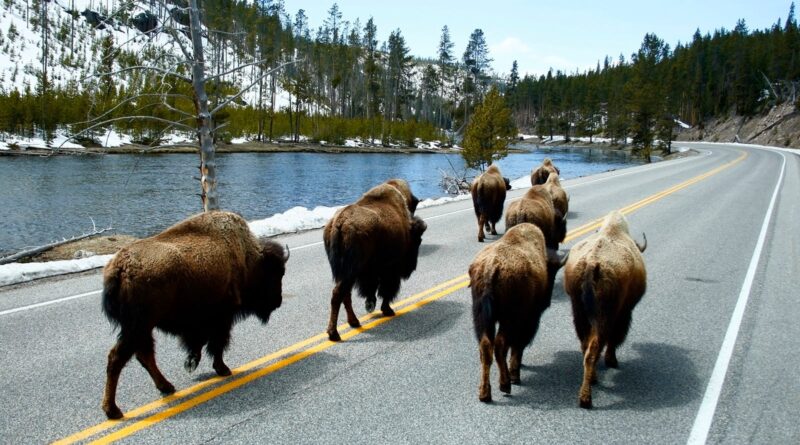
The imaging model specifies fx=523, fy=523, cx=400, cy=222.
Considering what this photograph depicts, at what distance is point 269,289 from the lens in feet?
17.3

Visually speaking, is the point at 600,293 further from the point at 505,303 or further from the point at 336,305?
the point at 336,305

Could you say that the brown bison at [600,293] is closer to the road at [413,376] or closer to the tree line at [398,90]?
the road at [413,376]

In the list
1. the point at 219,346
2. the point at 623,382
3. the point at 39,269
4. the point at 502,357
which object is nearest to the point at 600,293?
the point at 502,357

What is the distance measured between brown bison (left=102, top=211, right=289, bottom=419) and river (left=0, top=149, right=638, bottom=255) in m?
5.47

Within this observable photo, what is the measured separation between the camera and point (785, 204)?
17984mm

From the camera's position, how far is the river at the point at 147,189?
62.3ft

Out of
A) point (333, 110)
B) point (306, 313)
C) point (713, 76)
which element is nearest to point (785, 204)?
point (306, 313)

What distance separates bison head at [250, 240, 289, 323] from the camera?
521 cm

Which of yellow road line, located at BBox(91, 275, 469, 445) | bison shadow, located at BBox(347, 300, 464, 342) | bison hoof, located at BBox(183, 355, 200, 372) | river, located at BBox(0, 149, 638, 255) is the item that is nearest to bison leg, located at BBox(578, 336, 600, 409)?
bison shadow, located at BBox(347, 300, 464, 342)

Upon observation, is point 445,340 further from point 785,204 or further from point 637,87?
point 637,87

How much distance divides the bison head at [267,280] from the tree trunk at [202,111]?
5394 millimetres

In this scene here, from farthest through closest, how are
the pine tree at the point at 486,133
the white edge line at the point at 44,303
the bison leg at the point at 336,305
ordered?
the pine tree at the point at 486,133 → the white edge line at the point at 44,303 → the bison leg at the point at 336,305

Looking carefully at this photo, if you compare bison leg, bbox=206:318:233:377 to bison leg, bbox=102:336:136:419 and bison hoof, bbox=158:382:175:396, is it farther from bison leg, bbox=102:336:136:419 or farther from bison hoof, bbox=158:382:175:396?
bison leg, bbox=102:336:136:419

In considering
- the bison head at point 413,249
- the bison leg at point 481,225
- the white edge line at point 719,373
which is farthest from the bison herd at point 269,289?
the bison leg at point 481,225
